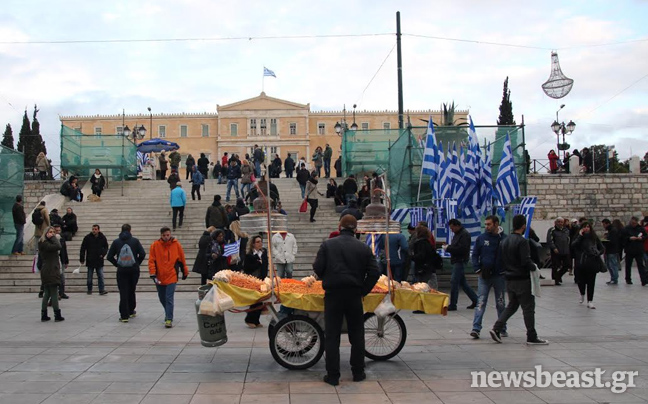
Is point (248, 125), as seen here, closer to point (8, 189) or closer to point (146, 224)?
point (146, 224)

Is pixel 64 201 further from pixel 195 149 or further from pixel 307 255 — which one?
pixel 195 149

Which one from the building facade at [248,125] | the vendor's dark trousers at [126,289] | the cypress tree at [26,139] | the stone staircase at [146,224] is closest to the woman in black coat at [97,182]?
the stone staircase at [146,224]

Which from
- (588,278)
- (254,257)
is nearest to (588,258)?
(588,278)

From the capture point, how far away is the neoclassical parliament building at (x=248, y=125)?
85688mm

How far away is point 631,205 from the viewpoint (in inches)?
1213

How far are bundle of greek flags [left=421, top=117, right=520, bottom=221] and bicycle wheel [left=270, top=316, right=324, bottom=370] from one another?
7850mm

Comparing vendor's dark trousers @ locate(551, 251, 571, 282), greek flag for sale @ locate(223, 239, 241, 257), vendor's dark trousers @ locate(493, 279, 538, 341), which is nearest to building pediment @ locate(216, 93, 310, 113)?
vendor's dark trousers @ locate(551, 251, 571, 282)

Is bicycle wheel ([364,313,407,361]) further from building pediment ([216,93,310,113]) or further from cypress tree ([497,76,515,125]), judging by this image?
building pediment ([216,93,310,113])

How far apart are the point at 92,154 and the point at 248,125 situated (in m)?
61.8

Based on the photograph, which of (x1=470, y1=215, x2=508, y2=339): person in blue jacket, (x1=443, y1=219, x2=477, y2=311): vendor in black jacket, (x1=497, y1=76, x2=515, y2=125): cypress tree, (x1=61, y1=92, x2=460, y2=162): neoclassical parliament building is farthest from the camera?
(x1=61, y1=92, x2=460, y2=162): neoclassical parliament building

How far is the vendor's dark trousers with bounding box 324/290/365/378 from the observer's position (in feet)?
22.2

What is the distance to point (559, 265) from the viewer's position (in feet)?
55.9

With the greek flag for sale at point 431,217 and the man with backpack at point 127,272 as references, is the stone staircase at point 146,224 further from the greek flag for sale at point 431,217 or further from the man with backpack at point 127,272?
the man with backpack at point 127,272

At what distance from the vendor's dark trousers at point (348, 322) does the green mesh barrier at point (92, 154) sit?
2203 cm
